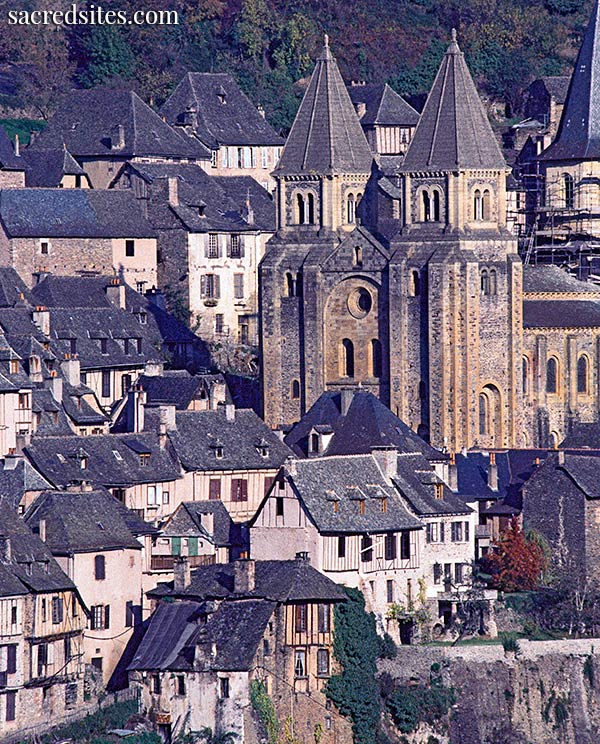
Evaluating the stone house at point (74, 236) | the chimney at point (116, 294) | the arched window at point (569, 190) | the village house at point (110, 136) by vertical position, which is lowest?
the chimney at point (116, 294)

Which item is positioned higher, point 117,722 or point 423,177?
point 423,177

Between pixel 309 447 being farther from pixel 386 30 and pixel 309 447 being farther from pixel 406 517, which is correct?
pixel 386 30

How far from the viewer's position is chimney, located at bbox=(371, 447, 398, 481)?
99.4m

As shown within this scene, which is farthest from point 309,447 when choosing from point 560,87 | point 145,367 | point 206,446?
point 560,87

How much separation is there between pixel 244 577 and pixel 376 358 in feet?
102

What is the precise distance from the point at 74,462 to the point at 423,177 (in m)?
25.5

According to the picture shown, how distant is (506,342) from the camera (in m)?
119

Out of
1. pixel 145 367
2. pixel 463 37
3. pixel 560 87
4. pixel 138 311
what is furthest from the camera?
pixel 463 37

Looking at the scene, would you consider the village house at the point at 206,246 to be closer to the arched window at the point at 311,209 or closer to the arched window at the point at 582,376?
the arched window at the point at 311,209

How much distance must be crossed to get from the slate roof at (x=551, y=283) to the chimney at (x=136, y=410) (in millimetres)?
19738

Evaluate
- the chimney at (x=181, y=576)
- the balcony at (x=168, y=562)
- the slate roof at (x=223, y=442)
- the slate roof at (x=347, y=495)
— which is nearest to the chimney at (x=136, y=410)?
the slate roof at (x=223, y=442)

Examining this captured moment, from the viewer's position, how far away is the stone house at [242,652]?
3433 inches

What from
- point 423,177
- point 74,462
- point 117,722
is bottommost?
point 117,722

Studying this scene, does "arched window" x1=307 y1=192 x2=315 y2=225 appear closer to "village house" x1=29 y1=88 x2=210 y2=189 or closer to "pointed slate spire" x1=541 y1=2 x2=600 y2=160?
"pointed slate spire" x1=541 y1=2 x2=600 y2=160
